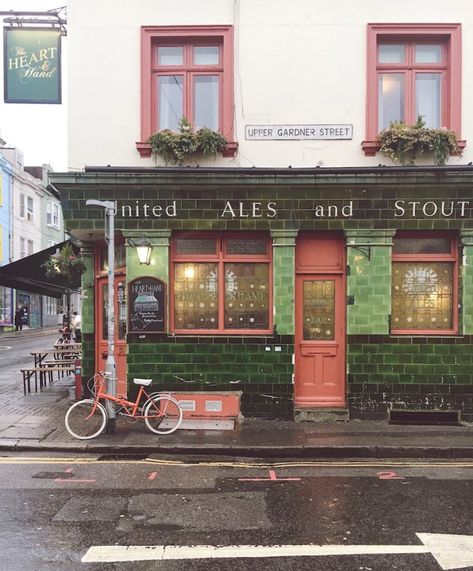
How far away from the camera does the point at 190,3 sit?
9586mm

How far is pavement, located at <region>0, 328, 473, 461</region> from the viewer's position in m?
7.61

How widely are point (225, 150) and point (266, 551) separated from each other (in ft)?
22.5

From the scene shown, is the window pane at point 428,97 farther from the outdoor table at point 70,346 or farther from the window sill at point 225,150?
the outdoor table at point 70,346

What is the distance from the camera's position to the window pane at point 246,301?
9766mm

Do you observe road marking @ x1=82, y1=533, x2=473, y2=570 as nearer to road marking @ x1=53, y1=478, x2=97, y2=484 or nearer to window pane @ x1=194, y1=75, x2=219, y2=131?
road marking @ x1=53, y1=478, x2=97, y2=484

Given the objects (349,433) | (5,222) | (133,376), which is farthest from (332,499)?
(5,222)

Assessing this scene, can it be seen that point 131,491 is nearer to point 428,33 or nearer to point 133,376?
point 133,376

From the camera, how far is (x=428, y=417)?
9422 mm

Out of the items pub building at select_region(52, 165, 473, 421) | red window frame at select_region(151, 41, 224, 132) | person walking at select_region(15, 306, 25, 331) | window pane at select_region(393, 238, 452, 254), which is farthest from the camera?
person walking at select_region(15, 306, 25, 331)

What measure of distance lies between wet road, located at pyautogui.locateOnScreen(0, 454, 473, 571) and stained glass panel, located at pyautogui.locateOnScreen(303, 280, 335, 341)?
3.08 metres

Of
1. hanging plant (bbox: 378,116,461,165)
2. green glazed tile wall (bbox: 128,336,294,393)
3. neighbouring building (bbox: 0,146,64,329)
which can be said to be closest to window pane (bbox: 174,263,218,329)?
green glazed tile wall (bbox: 128,336,294,393)

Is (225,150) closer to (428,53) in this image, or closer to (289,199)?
(289,199)

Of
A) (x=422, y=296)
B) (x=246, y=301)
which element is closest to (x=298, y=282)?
(x=246, y=301)

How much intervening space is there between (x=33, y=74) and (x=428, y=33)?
7245mm
